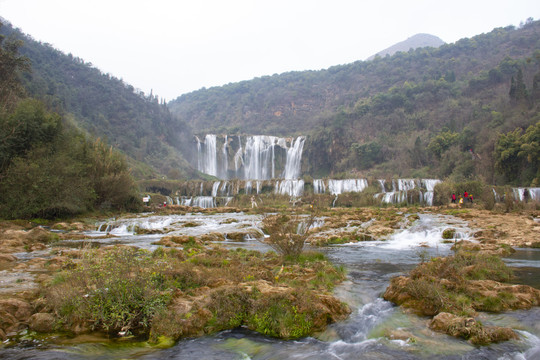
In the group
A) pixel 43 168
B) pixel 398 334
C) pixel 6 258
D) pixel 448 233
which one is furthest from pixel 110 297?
pixel 43 168

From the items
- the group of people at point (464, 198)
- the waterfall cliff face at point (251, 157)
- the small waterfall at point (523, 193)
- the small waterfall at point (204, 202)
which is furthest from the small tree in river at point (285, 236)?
the waterfall cliff face at point (251, 157)

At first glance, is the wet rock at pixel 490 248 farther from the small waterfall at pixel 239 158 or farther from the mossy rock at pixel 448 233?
the small waterfall at pixel 239 158

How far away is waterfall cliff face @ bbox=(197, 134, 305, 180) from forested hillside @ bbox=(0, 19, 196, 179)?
6450 millimetres

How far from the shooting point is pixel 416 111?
70.8 m

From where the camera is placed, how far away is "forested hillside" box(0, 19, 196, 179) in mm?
63906

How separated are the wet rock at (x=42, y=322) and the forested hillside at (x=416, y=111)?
39948mm

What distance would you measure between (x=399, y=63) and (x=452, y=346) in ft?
363

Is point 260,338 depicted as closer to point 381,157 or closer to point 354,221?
point 354,221

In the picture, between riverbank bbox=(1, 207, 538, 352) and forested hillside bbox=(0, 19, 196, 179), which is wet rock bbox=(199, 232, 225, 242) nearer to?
riverbank bbox=(1, 207, 538, 352)

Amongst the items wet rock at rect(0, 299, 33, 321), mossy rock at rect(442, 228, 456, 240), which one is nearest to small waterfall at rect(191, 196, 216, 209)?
mossy rock at rect(442, 228, 456, 240)

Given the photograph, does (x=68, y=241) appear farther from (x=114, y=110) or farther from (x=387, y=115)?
(x=387, y=115)

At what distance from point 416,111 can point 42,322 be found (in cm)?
7561

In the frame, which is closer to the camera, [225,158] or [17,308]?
[17,308]

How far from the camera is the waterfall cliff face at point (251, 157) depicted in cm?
7000
